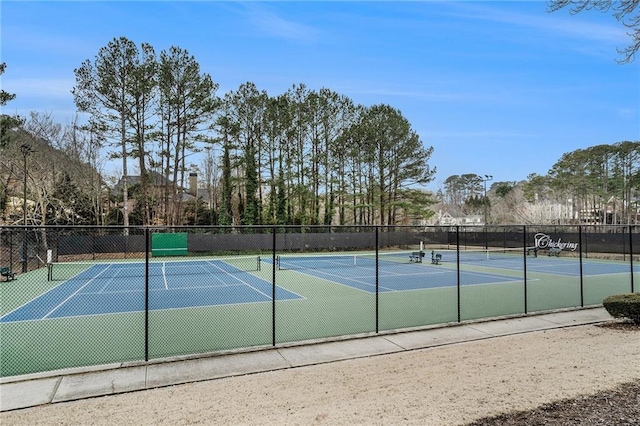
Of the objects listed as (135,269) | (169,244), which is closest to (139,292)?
(135,269)

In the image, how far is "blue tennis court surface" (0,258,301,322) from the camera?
479 inches

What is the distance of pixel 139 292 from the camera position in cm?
1550

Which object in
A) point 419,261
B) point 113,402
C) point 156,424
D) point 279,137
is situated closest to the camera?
point 156,424

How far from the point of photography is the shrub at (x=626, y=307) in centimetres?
856

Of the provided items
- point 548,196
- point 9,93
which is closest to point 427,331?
point 9,93

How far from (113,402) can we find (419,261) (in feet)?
77.9

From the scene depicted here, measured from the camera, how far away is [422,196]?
43.6 meters

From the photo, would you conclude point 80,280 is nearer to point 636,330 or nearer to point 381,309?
point 381,309

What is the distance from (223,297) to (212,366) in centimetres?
790

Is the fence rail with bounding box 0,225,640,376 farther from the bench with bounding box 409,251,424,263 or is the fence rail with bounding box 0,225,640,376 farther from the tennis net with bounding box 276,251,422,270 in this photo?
the tennis net with bounding box 276,251,422,270

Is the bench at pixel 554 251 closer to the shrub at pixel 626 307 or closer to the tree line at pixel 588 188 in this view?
the tree line at pixel 588 188

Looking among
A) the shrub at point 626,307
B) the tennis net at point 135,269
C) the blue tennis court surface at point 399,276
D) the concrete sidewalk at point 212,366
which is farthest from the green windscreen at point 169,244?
the shrub at point 626,307

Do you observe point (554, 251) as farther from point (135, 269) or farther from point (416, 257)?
point (135, 269)

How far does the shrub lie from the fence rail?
171 cm
